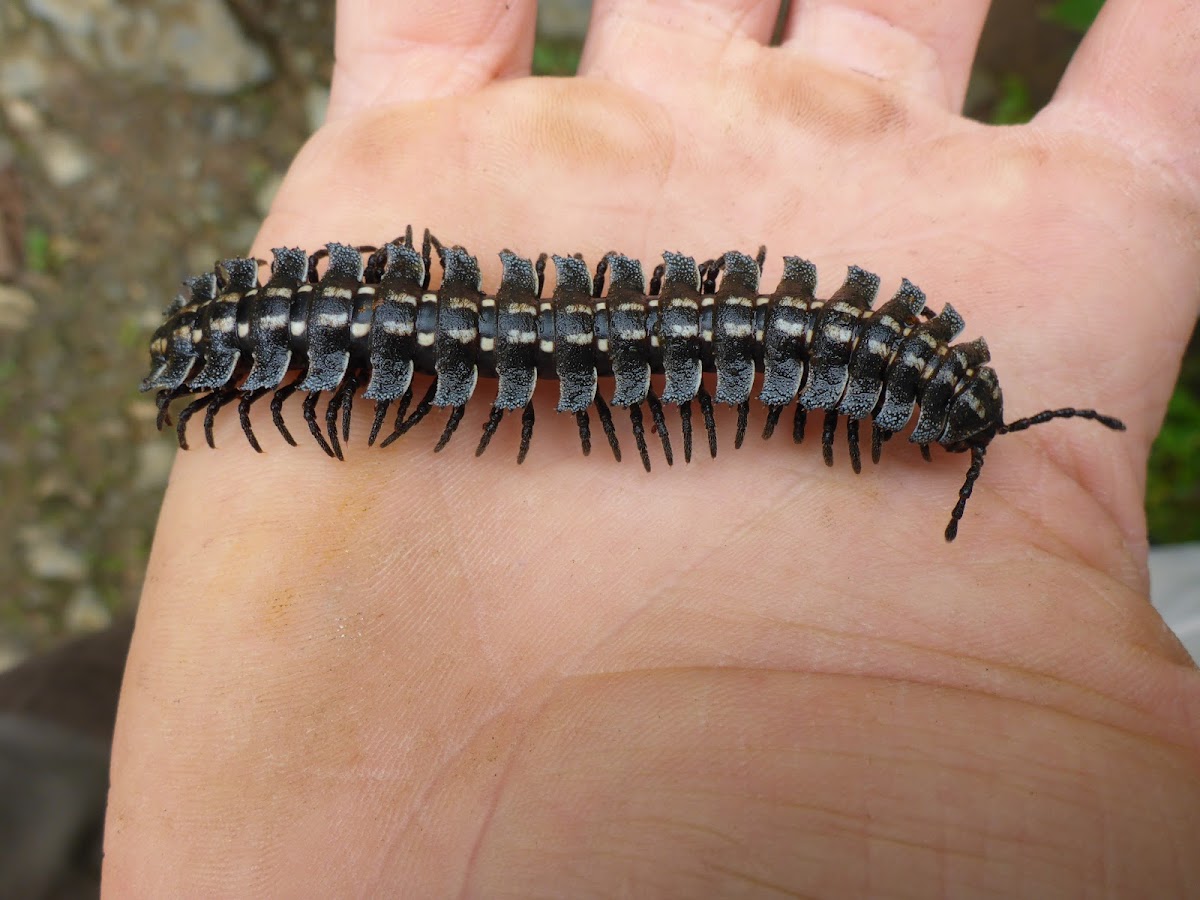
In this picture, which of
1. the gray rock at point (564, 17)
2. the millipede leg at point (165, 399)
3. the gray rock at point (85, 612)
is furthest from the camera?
the gray rock at point (564, 17)

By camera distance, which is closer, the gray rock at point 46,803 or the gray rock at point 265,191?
the gray rock at point 46,803

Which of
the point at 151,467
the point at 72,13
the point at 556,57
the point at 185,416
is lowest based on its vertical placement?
the point at 151,467

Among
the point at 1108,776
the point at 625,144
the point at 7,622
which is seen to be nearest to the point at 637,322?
the point at 625,144

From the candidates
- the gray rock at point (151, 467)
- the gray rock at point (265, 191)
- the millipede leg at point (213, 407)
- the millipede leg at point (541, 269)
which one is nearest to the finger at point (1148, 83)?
the millipede leg at point (541, 269)

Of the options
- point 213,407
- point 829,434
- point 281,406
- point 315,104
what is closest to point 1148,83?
point 829,434

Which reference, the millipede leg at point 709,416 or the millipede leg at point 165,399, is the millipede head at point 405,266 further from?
the millipede leg at point 709,416

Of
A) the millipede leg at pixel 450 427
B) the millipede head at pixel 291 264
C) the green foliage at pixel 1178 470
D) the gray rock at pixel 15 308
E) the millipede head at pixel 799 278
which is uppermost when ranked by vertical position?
the millipede head at pixel 799 278

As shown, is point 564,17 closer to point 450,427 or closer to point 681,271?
point 681,271

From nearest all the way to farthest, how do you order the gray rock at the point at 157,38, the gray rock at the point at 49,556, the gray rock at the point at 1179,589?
1. the gray rock at the point at 1179,589
2. the gray rock at the point at 49,556
3. the gray rock at the point at 157,38

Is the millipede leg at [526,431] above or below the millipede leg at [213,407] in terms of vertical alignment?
above
